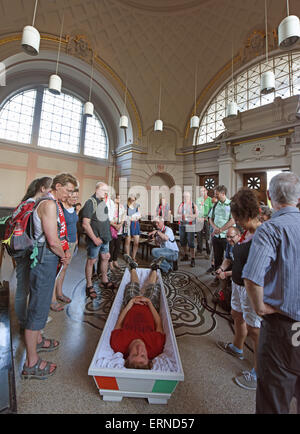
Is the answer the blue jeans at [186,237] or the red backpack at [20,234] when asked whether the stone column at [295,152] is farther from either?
the red backpack at [20,234]

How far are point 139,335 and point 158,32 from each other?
39.5 ft

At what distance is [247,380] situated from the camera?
63.2 inches

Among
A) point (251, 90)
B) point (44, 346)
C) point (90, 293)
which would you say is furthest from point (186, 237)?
point (251, 90)

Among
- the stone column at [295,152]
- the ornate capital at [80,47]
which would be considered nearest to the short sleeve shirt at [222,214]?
the stone column at [295,152]

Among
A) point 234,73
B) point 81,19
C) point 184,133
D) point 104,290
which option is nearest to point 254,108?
point 234,73

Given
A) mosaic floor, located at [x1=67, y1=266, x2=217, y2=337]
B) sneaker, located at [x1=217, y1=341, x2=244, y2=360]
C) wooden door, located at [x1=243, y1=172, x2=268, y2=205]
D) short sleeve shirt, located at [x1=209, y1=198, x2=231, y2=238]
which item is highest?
wooden door, located at [x1=243, y1=172, x2=268, y2=205]

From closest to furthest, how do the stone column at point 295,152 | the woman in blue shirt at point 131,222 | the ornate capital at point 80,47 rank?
the woman in blue shirt at point 131,222, the stone column at point 295,152, the ornate capital at point 80,47

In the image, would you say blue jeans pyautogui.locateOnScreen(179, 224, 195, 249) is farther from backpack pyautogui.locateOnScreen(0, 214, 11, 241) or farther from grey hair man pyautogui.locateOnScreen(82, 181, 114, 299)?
backpack pyautogui.locateOnScreen(0, 214, 11, 241)

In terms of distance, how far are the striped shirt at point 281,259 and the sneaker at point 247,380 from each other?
1.13 m

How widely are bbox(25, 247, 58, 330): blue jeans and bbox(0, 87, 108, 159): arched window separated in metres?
10.2

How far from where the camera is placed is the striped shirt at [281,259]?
0.93 metres

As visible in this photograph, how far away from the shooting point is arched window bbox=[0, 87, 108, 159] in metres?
9.05

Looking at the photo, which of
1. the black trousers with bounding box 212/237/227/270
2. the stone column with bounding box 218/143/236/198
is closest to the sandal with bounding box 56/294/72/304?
the black trousers with bounding box 212/237/227/270

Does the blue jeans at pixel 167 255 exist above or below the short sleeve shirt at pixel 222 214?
below
